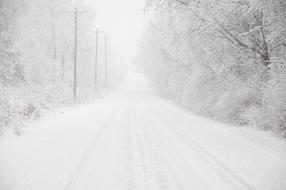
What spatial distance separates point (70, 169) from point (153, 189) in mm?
2071

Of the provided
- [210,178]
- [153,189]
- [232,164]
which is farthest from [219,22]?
[153,189]

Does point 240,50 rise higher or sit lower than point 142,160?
higher

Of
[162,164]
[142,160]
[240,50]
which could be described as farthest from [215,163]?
[240,50]

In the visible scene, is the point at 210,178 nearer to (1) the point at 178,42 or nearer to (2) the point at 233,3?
(2) the point at 233,3

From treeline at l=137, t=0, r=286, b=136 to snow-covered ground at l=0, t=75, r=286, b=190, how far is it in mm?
1323

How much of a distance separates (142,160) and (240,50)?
8.25 metres

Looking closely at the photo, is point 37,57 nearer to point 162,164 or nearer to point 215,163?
point 162,164

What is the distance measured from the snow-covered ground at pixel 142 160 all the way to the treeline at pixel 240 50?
1.32 m

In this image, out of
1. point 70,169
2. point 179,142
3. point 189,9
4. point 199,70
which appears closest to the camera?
point 70,169

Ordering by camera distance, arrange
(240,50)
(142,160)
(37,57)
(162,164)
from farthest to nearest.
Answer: (37,57) < (240,50) < (142,160) < (162,164)

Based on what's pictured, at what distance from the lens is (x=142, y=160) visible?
677 centimetres

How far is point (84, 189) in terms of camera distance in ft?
16.3

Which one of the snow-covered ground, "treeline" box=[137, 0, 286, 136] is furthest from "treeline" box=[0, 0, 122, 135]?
"treeline" box=[137, 0, 286, 136]

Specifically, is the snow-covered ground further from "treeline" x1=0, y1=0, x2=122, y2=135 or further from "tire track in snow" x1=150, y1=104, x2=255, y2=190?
"treeline" x1=0, y1=0, x2=122, y2=135
